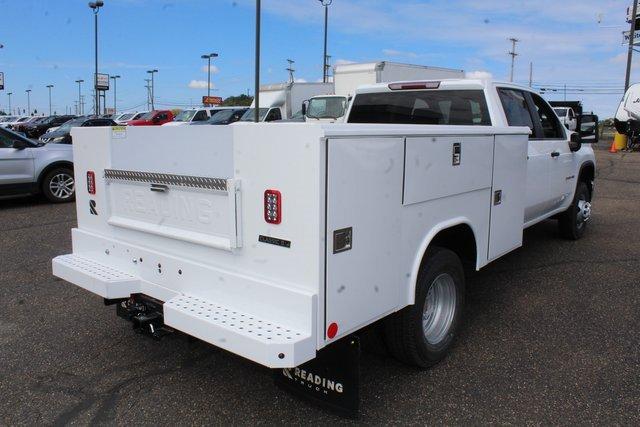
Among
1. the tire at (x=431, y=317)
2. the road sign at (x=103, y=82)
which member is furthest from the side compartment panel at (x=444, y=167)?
the road sign at (x=103, y=82)

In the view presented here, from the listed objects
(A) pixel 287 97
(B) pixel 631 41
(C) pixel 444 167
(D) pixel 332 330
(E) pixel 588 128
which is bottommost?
(D) pixel 332 330

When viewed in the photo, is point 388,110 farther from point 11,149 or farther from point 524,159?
point 11,149

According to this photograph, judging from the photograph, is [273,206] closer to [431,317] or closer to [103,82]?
[431,317]

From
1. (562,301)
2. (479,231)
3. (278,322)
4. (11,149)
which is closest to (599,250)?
(562,301)

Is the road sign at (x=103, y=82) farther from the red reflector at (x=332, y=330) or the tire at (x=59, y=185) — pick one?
the red reflector at (x=332, y=330)

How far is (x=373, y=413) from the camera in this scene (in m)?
3.20

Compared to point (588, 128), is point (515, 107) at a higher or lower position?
higher

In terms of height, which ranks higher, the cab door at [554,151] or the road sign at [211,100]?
the road sign at [211,100]

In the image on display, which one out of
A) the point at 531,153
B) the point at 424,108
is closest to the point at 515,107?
the point at 531,153

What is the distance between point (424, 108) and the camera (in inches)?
207

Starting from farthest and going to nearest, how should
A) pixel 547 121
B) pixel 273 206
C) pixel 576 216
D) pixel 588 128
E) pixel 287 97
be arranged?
pixel 287 97, pixel 576 216, pixel 588 128, pixel 547 121, pixel 273 206

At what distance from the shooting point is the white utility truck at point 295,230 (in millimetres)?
2562

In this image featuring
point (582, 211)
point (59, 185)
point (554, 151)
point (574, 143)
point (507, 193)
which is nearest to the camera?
point (507, 193)

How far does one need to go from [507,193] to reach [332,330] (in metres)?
2.27
